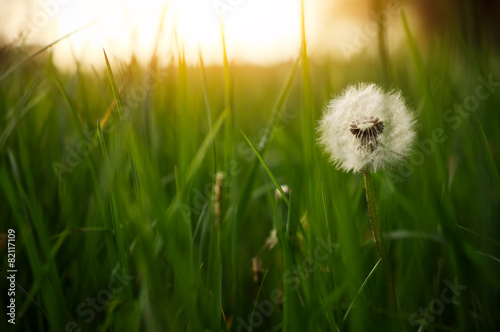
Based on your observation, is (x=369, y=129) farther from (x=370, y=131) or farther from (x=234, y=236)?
(x=234, y=236)

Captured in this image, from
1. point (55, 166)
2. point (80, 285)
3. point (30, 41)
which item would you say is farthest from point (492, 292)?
point (30, 41)

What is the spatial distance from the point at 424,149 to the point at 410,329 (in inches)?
28.4

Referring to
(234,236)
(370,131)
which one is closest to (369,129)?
(370,131)

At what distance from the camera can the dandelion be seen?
95 centimetres

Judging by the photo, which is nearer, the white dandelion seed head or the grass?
the grass

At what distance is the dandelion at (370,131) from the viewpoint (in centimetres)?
95

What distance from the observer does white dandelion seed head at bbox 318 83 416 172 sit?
3.16 feet

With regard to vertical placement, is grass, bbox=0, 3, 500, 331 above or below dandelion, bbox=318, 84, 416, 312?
below

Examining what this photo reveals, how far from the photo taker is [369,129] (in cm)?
100

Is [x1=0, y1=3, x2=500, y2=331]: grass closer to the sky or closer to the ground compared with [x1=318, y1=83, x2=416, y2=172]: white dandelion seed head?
closer to the ground

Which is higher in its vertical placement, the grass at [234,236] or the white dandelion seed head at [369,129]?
the white dandelion seed head at [369,129]

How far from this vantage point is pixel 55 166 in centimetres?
150

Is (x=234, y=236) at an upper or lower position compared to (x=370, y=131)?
lower

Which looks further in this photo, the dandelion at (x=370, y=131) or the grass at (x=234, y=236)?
the dandelion at (x=370, y=131)
